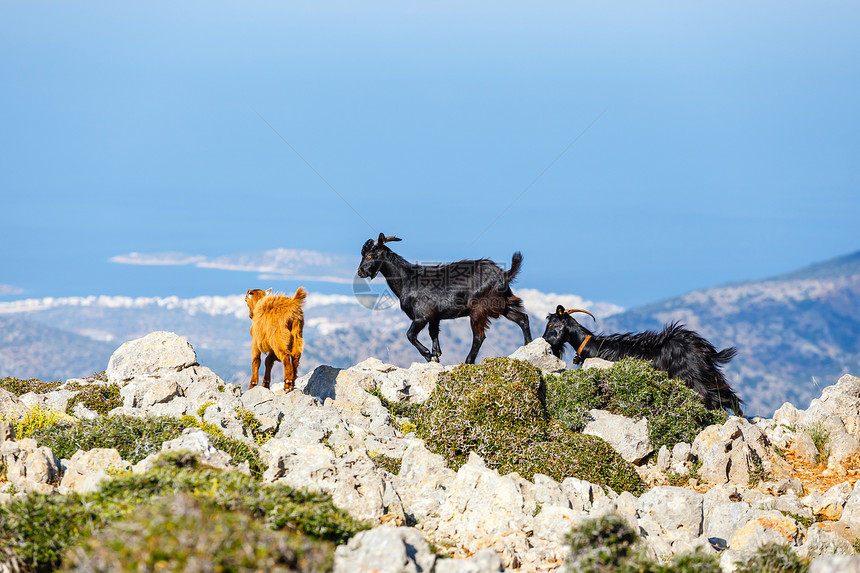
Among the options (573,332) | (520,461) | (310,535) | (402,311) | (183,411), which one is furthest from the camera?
(402,311)

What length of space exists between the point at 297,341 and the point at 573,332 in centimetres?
621

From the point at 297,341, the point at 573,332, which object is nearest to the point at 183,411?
the point at 297,341

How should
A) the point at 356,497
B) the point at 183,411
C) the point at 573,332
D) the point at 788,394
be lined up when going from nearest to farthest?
the point at 356,497, the point at 183,411, the point at 573,332, the point at 788,394

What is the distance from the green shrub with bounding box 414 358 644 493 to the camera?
1162cm

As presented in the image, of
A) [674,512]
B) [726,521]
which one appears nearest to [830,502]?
[726,521]

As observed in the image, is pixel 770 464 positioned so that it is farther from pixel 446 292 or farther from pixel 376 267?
pixel 376 267

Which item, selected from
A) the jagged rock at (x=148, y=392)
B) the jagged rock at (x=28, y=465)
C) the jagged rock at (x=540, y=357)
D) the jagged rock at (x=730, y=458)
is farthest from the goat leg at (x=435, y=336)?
the jagged rock at (x=28, y=465)

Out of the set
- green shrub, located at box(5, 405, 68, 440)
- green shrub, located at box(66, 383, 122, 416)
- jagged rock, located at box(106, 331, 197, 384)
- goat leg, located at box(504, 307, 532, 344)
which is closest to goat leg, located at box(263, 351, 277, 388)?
jagged rock, located at box(106, 331, 197, 384)

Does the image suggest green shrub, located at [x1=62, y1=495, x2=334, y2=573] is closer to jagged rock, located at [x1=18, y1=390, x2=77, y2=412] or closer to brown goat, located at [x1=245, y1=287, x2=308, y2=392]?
brown goat, located at [x1=245, y1=287, x2=308, y2=392]

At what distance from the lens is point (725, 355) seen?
53.1 feet

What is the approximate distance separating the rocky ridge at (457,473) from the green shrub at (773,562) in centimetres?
40

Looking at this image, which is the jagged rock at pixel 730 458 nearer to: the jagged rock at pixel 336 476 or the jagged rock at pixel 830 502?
the jagged rock at pixel 830 502

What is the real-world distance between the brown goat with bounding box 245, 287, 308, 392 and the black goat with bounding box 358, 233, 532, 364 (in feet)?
14.8

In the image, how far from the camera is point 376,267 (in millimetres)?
18875
